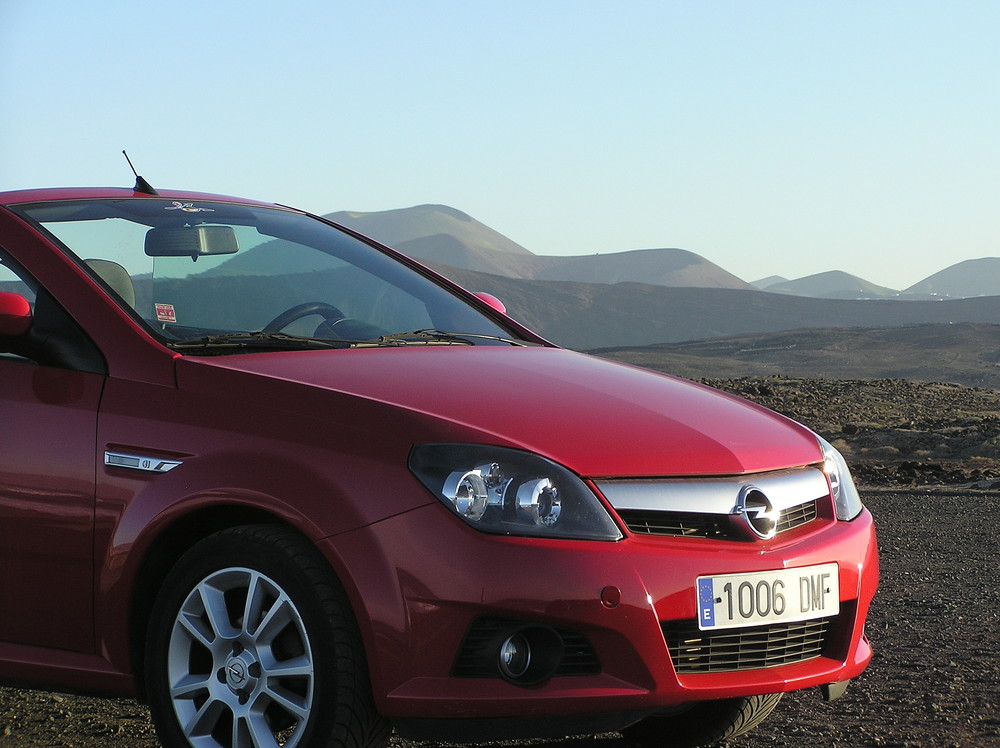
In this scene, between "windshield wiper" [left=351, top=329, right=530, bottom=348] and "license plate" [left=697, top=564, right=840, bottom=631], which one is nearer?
"license plate" [left=697, top=564, right=840, bottom=631]

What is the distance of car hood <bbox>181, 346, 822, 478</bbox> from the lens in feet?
9.98

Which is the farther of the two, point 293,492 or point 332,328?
point 332,328

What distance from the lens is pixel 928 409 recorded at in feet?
87.8

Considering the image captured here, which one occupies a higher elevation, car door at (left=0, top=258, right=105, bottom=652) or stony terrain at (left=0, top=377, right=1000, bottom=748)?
car door at (left=0, top=258, right=105, bottom=652)

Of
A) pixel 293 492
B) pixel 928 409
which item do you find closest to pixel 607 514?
pixel 293 492

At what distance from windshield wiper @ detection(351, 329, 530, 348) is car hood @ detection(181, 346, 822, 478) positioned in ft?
0.28

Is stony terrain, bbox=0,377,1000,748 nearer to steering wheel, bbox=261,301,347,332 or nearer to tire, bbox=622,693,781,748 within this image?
tire, bbox=622,693,781,748

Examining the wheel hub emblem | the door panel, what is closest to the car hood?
the door panel

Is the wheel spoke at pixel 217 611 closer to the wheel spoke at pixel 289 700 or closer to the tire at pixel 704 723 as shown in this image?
the wheel spoke at pixel 289 700

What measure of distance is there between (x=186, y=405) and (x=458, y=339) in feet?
3.87

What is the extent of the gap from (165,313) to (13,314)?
1.47ft

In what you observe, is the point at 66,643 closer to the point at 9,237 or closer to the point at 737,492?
the point at 9,237

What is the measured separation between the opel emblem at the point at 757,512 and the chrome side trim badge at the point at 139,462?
4.27ft

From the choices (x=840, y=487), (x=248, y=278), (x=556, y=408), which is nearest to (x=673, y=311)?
(x=248, y=278)
